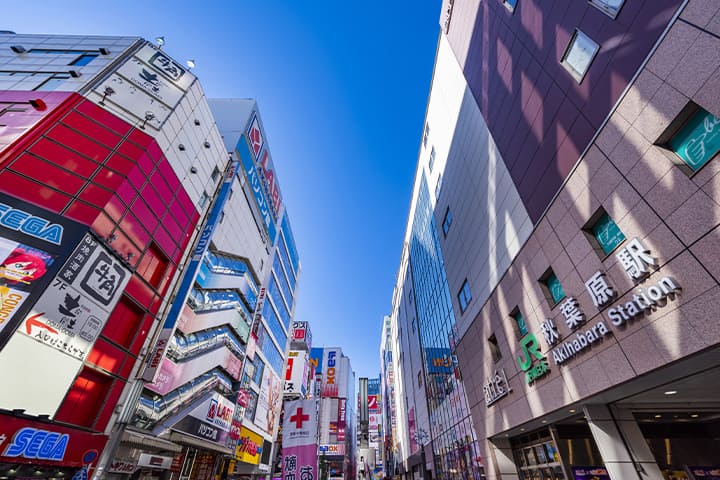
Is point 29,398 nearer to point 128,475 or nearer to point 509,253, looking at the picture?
point 128,475

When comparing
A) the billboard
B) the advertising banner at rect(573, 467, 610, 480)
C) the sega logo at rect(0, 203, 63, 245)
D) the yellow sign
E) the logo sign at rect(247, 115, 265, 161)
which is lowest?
the advertising banner at rect(573, 467, 610, 480)

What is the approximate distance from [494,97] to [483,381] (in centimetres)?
1690

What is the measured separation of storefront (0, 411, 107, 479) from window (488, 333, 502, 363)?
19510 millimetres

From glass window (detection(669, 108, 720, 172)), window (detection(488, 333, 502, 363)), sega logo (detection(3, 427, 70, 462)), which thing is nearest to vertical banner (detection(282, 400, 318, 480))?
sega logo (detection(3, 427, 70, 462))

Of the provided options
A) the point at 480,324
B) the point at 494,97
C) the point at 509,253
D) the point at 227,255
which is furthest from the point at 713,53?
the point at 227,255

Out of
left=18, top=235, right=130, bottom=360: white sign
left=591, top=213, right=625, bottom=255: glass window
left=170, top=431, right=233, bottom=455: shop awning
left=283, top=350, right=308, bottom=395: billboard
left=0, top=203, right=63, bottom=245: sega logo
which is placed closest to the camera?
left=591, top=213, right=625, bottom=255: glass window

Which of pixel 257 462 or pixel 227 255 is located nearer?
pixel 227 255

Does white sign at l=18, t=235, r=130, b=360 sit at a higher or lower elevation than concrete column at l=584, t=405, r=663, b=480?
higher

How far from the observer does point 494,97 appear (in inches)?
702

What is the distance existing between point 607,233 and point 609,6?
7.49 metres

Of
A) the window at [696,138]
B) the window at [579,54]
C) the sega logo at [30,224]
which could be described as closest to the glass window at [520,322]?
the window at [696,138]

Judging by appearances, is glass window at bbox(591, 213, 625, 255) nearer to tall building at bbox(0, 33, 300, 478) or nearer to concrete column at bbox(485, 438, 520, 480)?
concrete column at bbox(485, 438, 520, 480)

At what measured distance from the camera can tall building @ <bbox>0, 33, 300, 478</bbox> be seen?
1204cm

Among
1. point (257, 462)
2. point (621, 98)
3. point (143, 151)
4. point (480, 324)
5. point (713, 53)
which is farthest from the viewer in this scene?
point (257, 462)
